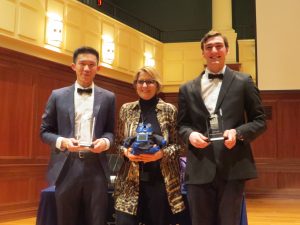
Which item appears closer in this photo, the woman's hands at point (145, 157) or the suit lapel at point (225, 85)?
the suit lapel at point (225, 85)

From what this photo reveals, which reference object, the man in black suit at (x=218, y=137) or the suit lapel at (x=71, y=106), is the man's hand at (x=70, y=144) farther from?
the man in black suit at (x=218, y=137)

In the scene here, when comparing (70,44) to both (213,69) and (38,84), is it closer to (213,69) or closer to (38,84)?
(38,84)

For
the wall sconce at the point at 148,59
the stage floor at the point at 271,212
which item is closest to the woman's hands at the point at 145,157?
the stage floor at the point at 271,212

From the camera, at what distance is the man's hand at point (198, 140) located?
202 cm

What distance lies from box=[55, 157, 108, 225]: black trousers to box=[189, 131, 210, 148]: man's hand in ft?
2.12

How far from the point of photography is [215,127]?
2076 mm

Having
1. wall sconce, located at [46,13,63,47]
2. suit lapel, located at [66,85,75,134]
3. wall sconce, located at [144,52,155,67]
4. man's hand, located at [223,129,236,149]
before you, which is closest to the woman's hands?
suit lapel, located at [66,85,75,134]

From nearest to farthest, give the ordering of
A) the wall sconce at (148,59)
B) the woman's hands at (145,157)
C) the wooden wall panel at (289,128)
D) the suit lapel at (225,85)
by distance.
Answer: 1. the suit lapel at (225,85)
2. the woman's hands at (145,157)
3. the wooden wall panel at (289,128)
4. the wall sconce at (148,59)

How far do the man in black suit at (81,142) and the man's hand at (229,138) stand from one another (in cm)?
73

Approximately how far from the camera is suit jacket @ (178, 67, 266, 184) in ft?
6.77

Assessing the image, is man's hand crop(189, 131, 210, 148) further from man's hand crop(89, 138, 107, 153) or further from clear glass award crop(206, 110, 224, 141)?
man's hand crop(89, 138, 107, 153)

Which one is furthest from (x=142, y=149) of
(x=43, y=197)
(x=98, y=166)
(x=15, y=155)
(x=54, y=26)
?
(x=54, y=26)

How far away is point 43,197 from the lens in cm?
295

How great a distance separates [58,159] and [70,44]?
5421 millimetres
